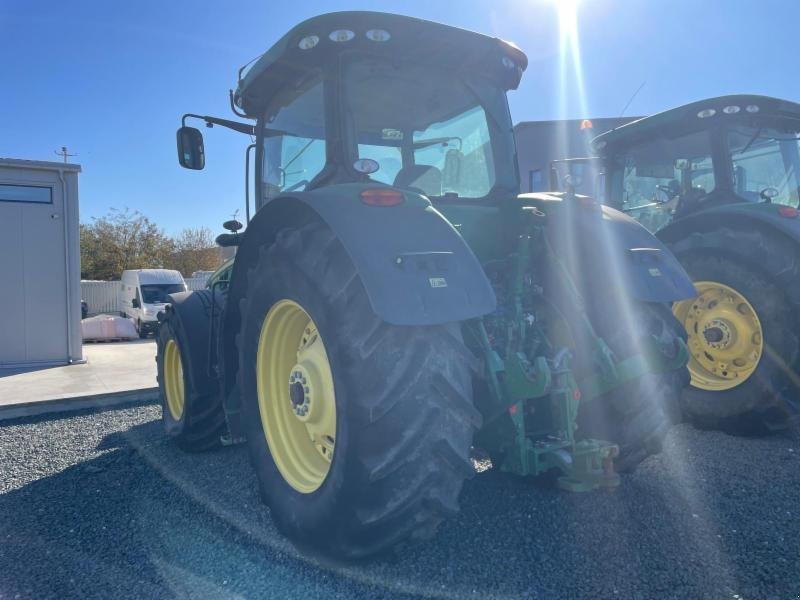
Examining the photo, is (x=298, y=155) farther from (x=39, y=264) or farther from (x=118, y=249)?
(x=118, y=249)

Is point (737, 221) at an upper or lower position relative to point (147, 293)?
upper

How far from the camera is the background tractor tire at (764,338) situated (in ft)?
12.8

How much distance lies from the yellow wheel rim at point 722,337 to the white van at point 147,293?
14.3 metres

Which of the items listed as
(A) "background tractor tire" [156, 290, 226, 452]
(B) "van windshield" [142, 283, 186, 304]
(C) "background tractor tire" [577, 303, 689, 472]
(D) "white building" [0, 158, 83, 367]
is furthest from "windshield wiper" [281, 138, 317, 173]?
(B) "van windshield" [142, 283, 186, 304]

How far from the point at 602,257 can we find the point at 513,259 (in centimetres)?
40

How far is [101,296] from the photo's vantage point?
2128 cm

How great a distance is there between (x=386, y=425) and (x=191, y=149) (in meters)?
2.62

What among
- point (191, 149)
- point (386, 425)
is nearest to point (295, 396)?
point (386, 425)

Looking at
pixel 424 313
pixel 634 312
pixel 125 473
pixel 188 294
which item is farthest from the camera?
pixel 188 294

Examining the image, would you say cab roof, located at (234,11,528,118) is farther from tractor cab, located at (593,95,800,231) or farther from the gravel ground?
tractor cab, located at (593,95,800,231)

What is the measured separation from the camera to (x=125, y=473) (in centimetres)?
364

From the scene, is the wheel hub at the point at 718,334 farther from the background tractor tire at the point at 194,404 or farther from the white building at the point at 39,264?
the white building at the point at 39,264

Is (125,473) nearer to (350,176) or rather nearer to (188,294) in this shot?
(188,294)

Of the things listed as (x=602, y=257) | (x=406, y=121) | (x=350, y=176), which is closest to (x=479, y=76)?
(x=406, y=121)
